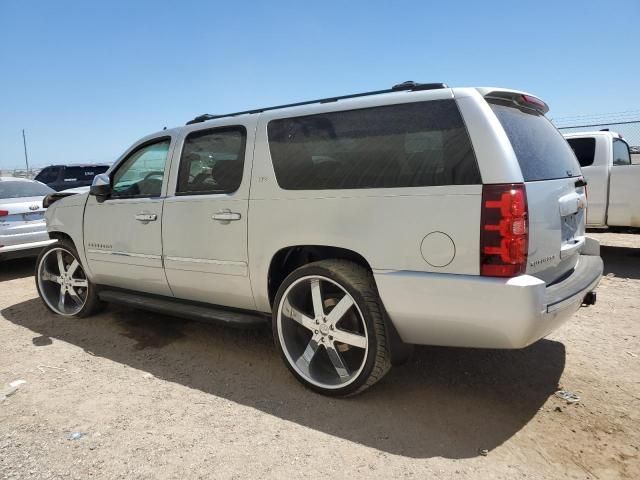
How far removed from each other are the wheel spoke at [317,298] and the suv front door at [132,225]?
153cm

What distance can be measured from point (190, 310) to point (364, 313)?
161 centimetres

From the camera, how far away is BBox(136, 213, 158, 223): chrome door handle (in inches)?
157

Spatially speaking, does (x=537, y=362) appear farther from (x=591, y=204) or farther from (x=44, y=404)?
(x=591, y=204)

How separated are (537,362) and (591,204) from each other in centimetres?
456

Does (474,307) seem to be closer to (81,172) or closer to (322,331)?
(322,331)

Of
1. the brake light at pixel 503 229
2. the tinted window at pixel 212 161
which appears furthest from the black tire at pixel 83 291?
the brake light at pixel 503 229

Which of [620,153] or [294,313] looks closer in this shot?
[294,313]

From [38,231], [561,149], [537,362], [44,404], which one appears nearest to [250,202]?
[44,404]

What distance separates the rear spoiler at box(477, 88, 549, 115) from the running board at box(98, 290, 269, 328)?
2.15 metres

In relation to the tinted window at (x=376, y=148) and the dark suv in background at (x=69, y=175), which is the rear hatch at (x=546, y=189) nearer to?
the tinted window at (x=376, y=148)

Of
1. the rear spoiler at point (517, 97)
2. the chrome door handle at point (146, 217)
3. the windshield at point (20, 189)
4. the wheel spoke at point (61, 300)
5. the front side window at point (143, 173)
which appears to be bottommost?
the wheel spoke at point (61, 300)

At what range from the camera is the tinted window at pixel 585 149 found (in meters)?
7.36

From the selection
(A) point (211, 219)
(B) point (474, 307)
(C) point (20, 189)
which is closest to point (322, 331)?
(B) point (474, 307)

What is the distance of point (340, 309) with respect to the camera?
3082 millimetres
